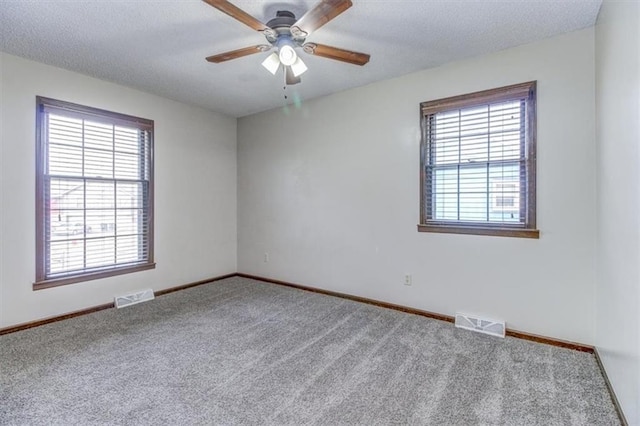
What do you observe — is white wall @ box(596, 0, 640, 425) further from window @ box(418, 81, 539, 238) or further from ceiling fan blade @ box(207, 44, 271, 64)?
ceiling fan blade @ box(207, 44, 271, 64)

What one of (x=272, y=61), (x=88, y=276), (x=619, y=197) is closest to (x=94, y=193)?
(x=88, y=276)

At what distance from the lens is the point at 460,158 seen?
10.5ft

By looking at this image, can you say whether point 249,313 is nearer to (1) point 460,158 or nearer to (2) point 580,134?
(1) point 460,158

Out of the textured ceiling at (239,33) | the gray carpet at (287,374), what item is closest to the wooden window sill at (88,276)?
the gray carpet at (287,374)

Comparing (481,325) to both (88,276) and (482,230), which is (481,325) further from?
(88,276)

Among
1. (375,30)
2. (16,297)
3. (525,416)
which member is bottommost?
(525,416)

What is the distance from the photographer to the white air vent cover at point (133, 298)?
12.3 feet

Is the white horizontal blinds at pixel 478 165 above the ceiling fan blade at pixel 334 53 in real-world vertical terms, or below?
below

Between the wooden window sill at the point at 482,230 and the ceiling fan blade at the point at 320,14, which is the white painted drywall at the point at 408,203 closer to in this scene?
the wooden window sill at the point at 482,230

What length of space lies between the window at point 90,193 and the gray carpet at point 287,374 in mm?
657

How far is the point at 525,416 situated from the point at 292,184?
3490 mm

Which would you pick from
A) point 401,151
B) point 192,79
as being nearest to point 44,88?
point 192,79

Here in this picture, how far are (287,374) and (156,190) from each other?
3040 millimetres

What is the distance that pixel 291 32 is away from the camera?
2254 mm
